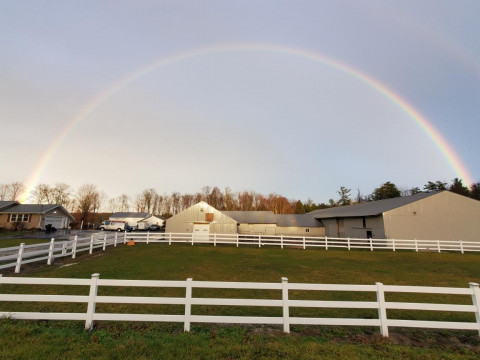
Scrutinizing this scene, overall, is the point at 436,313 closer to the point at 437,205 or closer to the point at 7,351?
the point at 7,351

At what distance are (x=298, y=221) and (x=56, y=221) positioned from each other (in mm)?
42747

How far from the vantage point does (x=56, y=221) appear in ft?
142

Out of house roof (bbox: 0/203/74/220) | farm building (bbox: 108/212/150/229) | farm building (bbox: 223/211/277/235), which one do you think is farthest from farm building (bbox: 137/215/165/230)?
farm building (bbox: 223/211/277/235)

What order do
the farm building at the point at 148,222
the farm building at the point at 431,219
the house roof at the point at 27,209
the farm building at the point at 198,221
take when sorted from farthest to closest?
the farm building at the point at 148,222 < the house roof at the point at 27,209 < the farm building at the point at 198,221 < the farm building at the point at 431,219

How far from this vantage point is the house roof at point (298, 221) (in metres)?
46.4

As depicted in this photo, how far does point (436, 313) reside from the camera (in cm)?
680

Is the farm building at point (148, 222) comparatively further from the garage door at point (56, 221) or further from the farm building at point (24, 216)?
the farm building at point (24, 216)

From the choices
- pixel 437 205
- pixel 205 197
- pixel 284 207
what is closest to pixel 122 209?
pixel 205 197

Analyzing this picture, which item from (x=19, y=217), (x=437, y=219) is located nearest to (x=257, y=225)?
(x=437, y=219)

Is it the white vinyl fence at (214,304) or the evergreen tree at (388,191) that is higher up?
the evergreen tree at (388,191)

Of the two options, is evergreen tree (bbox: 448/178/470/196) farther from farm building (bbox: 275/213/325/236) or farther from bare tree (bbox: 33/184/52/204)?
bare tree (bbox: 33/184/52/204)

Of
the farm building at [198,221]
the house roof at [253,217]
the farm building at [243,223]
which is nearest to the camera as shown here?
the farm building at [198,221]

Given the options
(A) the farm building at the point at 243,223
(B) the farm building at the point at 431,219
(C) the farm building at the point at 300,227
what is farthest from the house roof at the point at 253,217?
(B) the farm building at the point at 431,219

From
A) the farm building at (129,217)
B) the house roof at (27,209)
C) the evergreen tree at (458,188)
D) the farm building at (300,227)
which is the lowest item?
the farm building at (300,227)
